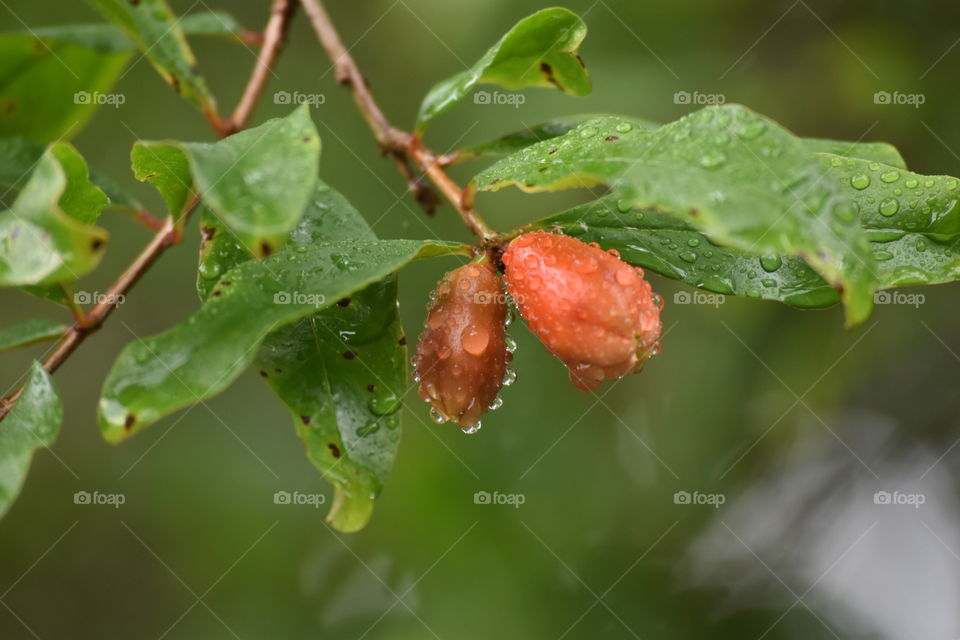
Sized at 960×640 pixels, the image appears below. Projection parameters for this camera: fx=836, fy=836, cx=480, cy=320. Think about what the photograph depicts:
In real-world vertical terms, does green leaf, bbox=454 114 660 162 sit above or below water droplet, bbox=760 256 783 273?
above

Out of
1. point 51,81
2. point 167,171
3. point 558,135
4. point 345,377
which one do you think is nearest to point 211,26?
point 51,81

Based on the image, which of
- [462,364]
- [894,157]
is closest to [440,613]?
[462,364]

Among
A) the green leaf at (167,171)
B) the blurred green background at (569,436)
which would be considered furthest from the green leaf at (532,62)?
the blurred green background at (569,436)

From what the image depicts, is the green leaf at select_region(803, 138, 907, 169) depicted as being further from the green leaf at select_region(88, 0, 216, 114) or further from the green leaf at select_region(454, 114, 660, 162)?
the green leaf at select_region(88, 0, 216, 114)

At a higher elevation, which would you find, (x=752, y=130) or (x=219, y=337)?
(x=752, y=130)

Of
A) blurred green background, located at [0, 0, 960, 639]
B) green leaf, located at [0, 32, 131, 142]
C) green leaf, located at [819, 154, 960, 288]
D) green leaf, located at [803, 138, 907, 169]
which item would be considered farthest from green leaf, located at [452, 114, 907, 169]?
blurred green background, located at [0, 0, 960, 639]

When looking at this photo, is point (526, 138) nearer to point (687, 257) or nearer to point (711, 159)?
point (687, 257)
